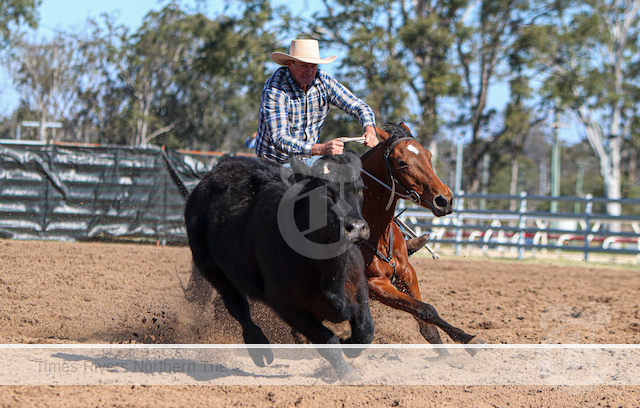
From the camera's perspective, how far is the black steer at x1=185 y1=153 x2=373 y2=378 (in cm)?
304

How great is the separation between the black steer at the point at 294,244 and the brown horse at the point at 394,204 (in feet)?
1.92

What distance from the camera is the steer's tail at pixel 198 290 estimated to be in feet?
15.5

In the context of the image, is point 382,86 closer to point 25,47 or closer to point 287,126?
point 287,126

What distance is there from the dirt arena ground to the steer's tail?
0.31 ft

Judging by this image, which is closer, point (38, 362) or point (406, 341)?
point (38, 362)

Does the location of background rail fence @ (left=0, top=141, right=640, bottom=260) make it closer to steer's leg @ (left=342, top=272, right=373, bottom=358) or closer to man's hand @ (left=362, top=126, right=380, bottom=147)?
man's hand @ (left=362, top=126, right=380, bottom=147)

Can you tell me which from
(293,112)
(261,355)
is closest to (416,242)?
(293,112)

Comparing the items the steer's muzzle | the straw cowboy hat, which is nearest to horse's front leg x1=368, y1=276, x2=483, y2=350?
the steer's muzzle

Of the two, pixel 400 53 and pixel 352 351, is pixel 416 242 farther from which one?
pixel 400 53

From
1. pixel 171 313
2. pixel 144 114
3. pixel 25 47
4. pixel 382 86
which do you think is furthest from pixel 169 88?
pixel 171 313

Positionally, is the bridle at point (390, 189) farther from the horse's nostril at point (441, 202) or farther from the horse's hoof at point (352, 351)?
the horse's hoof at point (352, 351)

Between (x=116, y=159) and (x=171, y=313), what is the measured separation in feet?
24.9

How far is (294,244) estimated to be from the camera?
320 centimetres

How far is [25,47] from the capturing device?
3644 centimetres
